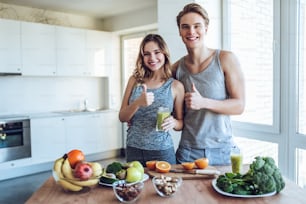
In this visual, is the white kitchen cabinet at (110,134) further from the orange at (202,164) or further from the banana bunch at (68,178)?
the banana bunch at (68,178)

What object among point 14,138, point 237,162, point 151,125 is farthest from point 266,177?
point 14,138

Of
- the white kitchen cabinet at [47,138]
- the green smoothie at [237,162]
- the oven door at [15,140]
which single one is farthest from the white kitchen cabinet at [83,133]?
the green smoothie at [237,162]

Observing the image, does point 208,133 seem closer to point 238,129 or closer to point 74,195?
point 74,195

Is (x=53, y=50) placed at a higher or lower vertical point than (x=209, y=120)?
higher

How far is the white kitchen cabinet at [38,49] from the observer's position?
4668mm

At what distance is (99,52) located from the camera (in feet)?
18.4

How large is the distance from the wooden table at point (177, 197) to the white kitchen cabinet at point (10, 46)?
11.8ft

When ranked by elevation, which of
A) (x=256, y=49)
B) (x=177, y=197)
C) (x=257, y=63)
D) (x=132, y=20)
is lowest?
(x=177, y=197)

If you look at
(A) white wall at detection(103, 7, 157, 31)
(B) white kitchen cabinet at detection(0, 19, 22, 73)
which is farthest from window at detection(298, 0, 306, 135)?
(B) white kitchen cabinet at detection(0, 19, 22, 73)

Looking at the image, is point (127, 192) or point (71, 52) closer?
point (127, 192)

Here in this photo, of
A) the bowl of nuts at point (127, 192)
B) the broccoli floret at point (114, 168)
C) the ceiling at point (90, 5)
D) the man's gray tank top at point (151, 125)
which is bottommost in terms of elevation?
the bowl of nuts at point (127, 192)

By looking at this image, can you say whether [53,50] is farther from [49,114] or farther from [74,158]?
[74,158]

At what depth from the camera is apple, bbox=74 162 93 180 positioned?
1.34 m

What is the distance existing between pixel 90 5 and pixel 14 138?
2450mm
